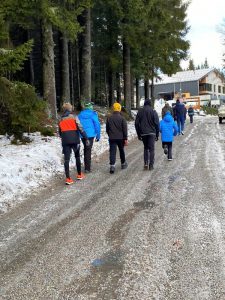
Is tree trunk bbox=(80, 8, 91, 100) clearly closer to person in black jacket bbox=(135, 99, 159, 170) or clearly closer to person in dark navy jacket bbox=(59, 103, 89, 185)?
person in black jacket bbox=(135, 99, 159, 170)

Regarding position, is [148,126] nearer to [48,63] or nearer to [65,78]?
[48,63]

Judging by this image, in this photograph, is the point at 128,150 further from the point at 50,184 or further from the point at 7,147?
the point at 50,184

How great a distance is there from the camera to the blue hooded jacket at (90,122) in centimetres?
1140

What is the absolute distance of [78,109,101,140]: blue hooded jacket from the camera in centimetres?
1140

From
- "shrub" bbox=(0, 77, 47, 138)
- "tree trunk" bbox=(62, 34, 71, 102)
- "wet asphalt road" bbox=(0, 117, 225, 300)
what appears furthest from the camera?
"tree trunk" bbox=(62, 34, 71, 102)

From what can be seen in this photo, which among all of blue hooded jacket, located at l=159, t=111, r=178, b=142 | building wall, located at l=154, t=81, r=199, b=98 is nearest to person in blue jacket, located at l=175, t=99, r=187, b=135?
blue hooded jacket, located at l=159, t=111, r=178, b=142

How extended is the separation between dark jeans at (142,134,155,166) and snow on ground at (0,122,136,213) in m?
2.35

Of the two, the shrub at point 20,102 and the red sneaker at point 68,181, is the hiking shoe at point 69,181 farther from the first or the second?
the shrub at point 20,102

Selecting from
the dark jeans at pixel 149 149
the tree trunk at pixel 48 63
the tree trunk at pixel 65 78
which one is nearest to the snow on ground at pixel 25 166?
the dark jeans at pixel 149 149

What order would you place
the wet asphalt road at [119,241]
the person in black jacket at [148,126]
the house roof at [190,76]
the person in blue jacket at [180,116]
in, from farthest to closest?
the house roof at [190,76] < the person in blue jacket at [180,116] < the person in black jacket at [148,126] < the wet asphalt road at [119,241]

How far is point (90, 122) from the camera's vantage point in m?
11.4

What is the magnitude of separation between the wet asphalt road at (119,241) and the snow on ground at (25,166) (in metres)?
0.50

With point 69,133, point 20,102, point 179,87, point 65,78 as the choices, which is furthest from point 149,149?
point 179,87

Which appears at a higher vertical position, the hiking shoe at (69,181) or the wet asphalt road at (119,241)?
the hiking shoe at (69,181)
